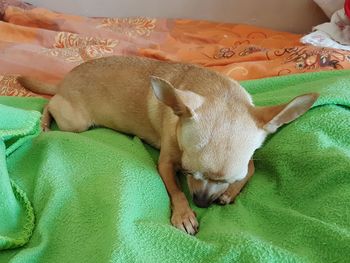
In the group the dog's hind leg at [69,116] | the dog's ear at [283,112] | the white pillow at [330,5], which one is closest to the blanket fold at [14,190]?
the dog's hind leg at [69,116]

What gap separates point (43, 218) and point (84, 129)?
2.48 ft

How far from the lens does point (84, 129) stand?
2.10m

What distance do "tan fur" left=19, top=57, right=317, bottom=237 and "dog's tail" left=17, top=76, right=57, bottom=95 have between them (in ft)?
0.47

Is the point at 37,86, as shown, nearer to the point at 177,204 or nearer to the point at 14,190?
the point at 14,190

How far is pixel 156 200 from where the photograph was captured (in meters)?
1.52

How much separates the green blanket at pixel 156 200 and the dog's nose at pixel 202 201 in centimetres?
3

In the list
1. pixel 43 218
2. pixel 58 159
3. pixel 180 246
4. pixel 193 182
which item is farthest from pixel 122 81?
pixel 180 246

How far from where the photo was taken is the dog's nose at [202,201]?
5.10 ft

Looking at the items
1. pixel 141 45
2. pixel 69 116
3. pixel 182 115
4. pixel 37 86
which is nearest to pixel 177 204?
pixel 182 115

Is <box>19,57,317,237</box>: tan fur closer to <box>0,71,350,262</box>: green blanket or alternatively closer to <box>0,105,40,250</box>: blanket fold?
<box>0,71,350,262</box>: green blanket

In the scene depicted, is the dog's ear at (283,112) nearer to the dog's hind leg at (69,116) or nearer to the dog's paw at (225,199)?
the dog's paw at (225,199)

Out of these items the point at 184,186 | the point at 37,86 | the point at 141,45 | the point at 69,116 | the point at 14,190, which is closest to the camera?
the point at 14,190

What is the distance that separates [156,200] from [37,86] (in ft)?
3.39

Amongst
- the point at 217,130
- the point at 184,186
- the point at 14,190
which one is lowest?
the point at 184,186
